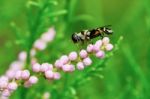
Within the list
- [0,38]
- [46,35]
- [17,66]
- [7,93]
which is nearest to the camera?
[7,93]

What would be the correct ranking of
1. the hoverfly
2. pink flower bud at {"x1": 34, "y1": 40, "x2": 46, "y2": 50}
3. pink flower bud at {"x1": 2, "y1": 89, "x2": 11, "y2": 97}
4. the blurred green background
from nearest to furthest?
pink flower bud at {"x1": 2, "y1": 89, "x2": 11, "y2": 97}, the hoverfly, pink flower bud at {"x1": 34, "y1": 40, "x2": 46, "y2": 50}, the blurred green background

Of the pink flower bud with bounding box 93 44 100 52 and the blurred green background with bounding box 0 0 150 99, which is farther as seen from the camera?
the blurred green background with bounding box 0 0 150 99

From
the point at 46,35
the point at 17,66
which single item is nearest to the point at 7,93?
the point at 17,66

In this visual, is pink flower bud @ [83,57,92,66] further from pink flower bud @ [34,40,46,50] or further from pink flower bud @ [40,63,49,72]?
pink flower bud @ [34,40,46,50]

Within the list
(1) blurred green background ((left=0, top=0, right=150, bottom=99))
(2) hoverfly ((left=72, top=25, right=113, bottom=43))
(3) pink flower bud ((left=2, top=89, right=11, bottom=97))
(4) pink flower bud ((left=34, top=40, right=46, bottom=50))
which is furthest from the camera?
(1) blurred green background ((left=0, top=0, right=150, bottom=99))

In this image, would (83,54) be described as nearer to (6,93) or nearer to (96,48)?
(96,48)

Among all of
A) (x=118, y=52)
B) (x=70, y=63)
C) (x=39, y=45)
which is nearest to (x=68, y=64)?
(x=70, y=63)

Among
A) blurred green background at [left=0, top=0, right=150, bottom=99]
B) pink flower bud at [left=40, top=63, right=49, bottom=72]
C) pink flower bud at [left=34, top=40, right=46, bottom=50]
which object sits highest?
blurred green background at [left=0, top=0, right=150, bottom=99]

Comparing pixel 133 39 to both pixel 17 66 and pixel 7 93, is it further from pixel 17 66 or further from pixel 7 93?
pixel 7 93

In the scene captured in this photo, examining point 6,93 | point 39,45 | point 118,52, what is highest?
point 118,52

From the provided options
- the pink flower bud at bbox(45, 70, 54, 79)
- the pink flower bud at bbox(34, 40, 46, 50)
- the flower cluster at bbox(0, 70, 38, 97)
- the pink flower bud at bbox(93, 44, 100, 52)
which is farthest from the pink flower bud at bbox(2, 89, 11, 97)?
the pink flower bud at bbox(34, 40, 46, 50)

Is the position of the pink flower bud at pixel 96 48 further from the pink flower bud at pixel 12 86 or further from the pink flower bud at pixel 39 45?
the pink flower bud at pixel 39 45
